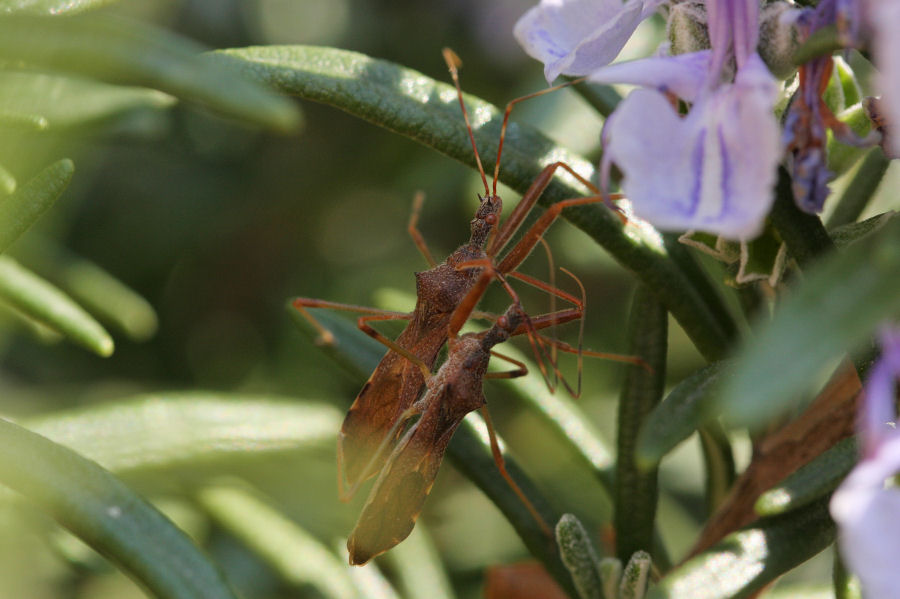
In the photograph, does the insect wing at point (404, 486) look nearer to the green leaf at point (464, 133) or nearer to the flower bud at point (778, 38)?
the green leaf at point (464, 133)

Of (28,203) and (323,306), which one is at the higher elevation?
(28,203)

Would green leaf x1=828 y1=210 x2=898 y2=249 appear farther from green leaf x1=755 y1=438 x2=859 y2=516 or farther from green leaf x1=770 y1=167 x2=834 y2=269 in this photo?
green leaf x1=755 y1=438 x2=859 y2=516

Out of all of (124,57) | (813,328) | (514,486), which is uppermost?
(124,57)

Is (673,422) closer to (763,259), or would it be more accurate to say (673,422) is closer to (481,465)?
(763,259)

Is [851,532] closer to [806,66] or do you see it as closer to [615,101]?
[806,66]

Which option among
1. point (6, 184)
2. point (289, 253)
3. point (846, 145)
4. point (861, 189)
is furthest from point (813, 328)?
point (289, 253)
